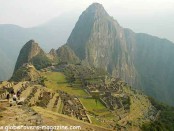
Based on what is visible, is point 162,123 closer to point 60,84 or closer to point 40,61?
point 60,84

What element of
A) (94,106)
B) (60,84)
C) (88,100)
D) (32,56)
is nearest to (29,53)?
(32,56)

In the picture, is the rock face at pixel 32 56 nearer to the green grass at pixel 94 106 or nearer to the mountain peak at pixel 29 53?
the mountain peak at pixel 29 53

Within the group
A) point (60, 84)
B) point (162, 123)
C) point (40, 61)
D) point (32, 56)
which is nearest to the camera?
point (162, 123)

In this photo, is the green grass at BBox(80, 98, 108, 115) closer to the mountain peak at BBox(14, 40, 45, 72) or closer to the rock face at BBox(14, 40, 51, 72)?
the rock face at BBox(14, 40, 51, 72)

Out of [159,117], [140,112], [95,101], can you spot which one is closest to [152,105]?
[159,117]

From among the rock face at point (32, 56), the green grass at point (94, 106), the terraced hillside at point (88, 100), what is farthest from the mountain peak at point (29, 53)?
the green grass at point (94, 106)

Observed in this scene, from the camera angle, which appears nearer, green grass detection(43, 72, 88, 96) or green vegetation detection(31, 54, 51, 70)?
green grass detection(43, 72, 88, 96)

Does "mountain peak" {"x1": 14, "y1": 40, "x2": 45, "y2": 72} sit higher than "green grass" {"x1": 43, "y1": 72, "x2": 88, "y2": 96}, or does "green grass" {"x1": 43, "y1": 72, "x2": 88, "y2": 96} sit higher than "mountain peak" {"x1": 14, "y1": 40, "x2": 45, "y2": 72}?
"mountain peak" {"x1": 14, "y1": 40, "x2": 45, "y2": 72}

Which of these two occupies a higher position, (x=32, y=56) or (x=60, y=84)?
(x=32, y=56)

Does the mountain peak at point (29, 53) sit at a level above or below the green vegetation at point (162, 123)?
above

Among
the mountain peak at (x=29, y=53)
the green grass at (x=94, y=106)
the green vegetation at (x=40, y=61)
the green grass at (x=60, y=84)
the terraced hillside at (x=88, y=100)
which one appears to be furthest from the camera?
the mountain peak at (x=29, y=53)

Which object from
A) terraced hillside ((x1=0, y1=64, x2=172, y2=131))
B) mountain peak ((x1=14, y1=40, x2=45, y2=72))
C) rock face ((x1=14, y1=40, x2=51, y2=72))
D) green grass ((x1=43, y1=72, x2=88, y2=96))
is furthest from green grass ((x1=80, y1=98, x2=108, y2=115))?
mountain peak ((x1=14, y1=40, x2=45, y2=72))
